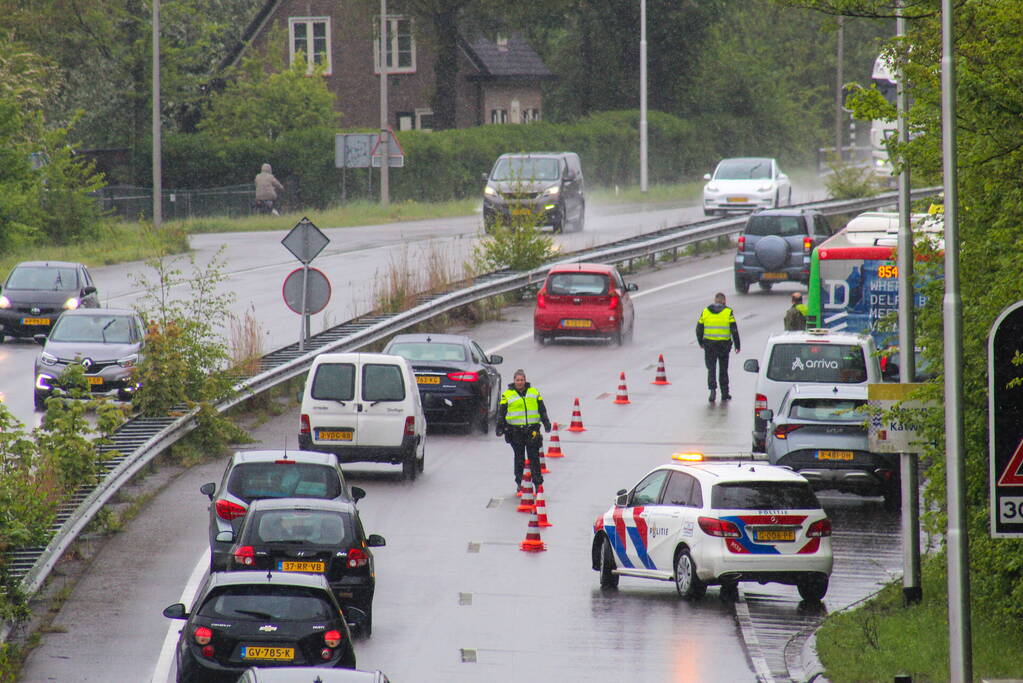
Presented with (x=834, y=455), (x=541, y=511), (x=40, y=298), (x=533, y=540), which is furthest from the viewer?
(x=40, y=298)

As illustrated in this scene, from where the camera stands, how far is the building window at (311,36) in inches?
3103

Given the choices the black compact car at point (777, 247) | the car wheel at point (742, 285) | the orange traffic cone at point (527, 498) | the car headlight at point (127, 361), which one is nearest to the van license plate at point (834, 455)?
the orange traffic cone at point (527, 498)

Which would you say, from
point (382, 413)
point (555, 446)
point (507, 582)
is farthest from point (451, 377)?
point (507, 582)

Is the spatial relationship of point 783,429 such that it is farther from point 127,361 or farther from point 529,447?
point 127,361

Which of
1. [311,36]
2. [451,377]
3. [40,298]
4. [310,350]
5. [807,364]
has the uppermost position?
[311,36]

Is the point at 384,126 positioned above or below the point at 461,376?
above

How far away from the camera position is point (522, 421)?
23969mm

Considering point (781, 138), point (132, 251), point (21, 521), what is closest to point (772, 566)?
point (21, 521)

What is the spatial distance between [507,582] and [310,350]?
12.6 m

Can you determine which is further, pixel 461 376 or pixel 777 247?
pixel 777 247

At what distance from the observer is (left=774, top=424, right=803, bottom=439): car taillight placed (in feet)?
76.5

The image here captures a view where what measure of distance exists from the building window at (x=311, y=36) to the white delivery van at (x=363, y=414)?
5556 cm

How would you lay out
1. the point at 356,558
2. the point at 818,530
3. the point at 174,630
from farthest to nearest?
1. the point at 818,530
2. the point at 174,630
3. the point at 356,558

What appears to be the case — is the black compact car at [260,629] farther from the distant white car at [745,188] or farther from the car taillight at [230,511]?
the distant white car at [745,188]
